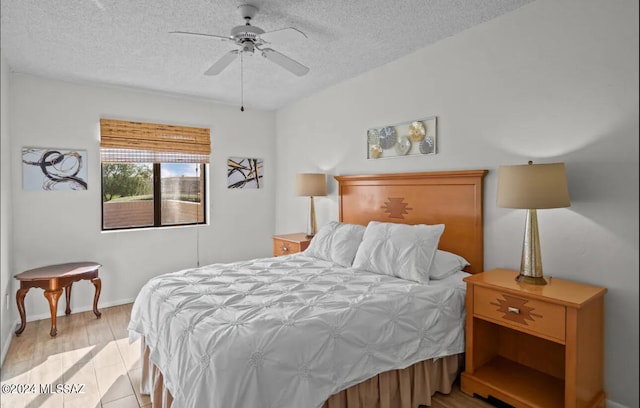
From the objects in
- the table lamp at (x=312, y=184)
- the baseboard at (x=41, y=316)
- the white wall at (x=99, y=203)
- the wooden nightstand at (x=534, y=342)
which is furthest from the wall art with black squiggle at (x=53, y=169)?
the wooden nightstand at (x=534, y=342)

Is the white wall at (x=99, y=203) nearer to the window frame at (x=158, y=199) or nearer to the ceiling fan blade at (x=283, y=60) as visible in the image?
the window frame at (x=158, y=199)

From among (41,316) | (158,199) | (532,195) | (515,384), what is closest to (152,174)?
(158,199)

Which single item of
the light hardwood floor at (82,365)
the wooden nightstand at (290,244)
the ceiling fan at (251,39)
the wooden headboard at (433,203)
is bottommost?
the light hardwood floor at (82,365)

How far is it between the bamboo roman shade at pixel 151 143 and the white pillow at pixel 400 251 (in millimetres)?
2572

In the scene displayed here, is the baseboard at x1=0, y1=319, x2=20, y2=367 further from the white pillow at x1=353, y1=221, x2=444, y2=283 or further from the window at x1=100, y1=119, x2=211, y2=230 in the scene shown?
the white pillow at x1=353, y1=221, x2=444, y2=283

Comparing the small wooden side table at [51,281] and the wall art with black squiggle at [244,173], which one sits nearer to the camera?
the small wooden side table at [51,281]

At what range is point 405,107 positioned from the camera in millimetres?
3039

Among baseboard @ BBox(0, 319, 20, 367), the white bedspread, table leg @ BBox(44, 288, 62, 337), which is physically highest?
the white bedspread

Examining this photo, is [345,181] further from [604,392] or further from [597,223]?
[604,392]

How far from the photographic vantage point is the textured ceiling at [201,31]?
217cm

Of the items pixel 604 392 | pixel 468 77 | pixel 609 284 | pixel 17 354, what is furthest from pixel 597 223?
pixel 17 354

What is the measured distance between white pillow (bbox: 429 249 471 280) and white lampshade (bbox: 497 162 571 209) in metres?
0.66

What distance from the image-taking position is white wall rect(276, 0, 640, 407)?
1.60m

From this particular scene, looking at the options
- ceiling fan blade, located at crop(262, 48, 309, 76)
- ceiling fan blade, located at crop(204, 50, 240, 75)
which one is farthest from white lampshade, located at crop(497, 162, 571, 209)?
ceiling fan blade, located at crop(204, 50, 240, 75)
